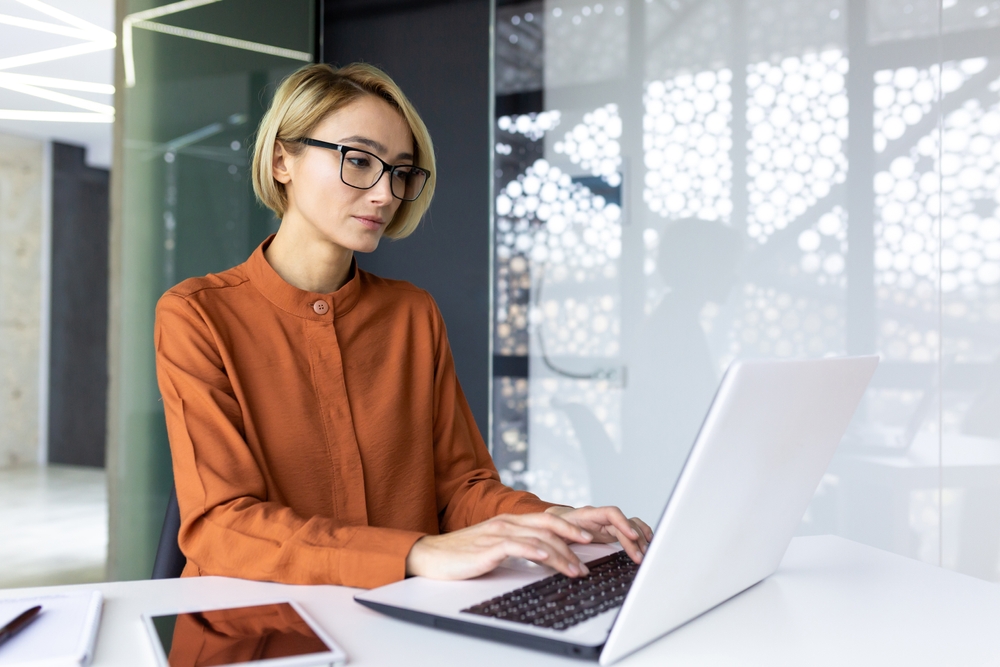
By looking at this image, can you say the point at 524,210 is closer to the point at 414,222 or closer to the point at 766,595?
the point at 414,222

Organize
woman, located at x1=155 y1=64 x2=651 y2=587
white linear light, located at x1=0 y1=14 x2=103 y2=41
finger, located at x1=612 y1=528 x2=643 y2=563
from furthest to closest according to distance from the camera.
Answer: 1. white linear light, located at x1=0 y1=14 x2=103 y2=41
2. woman, located at x1=155 y1=64 x2=651 y2=587
3. finger, located at x1=612 y1=528 x2=643 y2=563

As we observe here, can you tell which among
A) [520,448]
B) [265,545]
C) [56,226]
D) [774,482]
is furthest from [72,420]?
[774,482]

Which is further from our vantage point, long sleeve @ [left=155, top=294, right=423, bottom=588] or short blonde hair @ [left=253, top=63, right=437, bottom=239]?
short blonde hair @ [left=253, top=63, right=437, bottom=239]

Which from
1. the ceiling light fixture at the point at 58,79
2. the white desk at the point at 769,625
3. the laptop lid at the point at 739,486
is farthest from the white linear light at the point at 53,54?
the laptop lid at the point at 739,486

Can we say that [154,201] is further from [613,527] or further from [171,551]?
[613,527]

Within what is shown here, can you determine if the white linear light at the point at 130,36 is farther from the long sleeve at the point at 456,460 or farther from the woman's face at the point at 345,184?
the long sleeve at the point at 456,460

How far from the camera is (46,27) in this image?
8.15 feet

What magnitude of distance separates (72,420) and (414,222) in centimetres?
210

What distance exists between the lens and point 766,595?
2.97ft

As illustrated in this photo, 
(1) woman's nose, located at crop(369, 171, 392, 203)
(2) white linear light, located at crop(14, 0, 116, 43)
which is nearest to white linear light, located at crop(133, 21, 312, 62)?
(2) white linear light, located at crop(14, 0, 116, 43)

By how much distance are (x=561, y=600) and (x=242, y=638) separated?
0.29 meters

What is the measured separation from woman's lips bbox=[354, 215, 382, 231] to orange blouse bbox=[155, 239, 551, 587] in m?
0.11

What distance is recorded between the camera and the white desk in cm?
70

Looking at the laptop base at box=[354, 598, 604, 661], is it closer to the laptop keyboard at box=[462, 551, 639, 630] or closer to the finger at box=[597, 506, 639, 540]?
the laptop keyboard at box=[462, 551, 639, 630]
